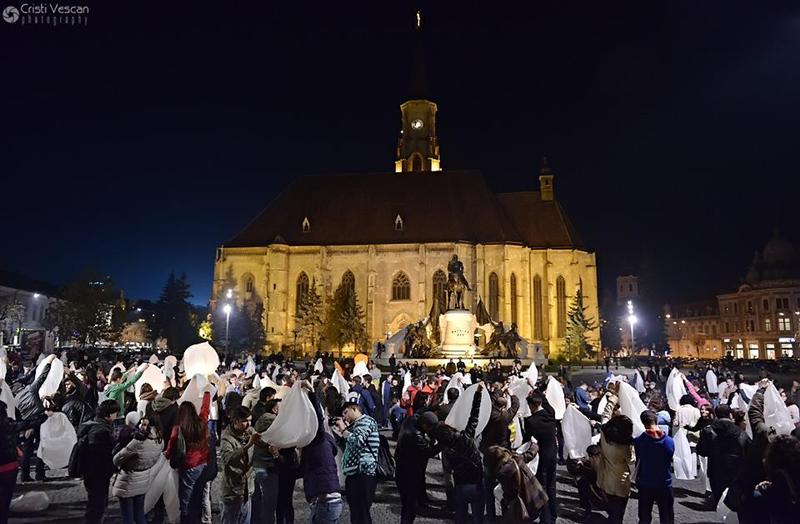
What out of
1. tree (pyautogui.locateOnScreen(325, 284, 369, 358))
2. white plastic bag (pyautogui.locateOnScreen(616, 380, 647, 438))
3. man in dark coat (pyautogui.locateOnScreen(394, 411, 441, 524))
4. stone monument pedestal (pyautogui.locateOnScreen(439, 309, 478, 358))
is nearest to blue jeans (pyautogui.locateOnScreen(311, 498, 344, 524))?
man in dark coat (pyautogui.locateOnScreen(394, 411, 441, 524))

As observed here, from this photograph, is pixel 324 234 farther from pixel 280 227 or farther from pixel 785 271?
pixel 785 271

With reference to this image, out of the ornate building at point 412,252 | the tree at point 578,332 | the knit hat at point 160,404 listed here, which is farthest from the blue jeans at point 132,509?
the tree at point 578,332

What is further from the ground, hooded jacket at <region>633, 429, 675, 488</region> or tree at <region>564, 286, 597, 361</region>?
tree at <region>564, 286, 597, 361</region>

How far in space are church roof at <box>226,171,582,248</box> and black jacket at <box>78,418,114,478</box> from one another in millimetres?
43020

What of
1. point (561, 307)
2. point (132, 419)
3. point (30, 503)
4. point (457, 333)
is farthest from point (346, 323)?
point (132, 419)

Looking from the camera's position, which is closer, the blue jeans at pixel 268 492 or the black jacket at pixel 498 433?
the blue jeans at pixel 268 492

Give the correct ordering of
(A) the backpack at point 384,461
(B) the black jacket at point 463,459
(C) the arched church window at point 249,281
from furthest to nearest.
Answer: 1. (C) the arched church window at point 249,281
2. (A) the backpack at point 384,461
3. (B) the black jacket at point 463,459

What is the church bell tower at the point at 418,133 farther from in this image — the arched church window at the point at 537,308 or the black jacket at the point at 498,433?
the black jacket at the point at 498,433

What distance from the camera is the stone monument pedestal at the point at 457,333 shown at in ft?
97.0

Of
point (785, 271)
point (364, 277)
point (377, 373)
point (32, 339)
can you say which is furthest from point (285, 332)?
point (785, 271)

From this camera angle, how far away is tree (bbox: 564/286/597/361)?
46594 mm

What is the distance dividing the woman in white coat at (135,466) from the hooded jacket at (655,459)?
5.59m

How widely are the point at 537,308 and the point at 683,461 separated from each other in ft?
131

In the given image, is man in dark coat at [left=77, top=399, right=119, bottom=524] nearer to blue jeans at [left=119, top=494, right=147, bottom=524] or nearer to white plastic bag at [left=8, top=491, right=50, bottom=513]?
blue jeans at [left=119, top=494, right=147, bottom=524]
